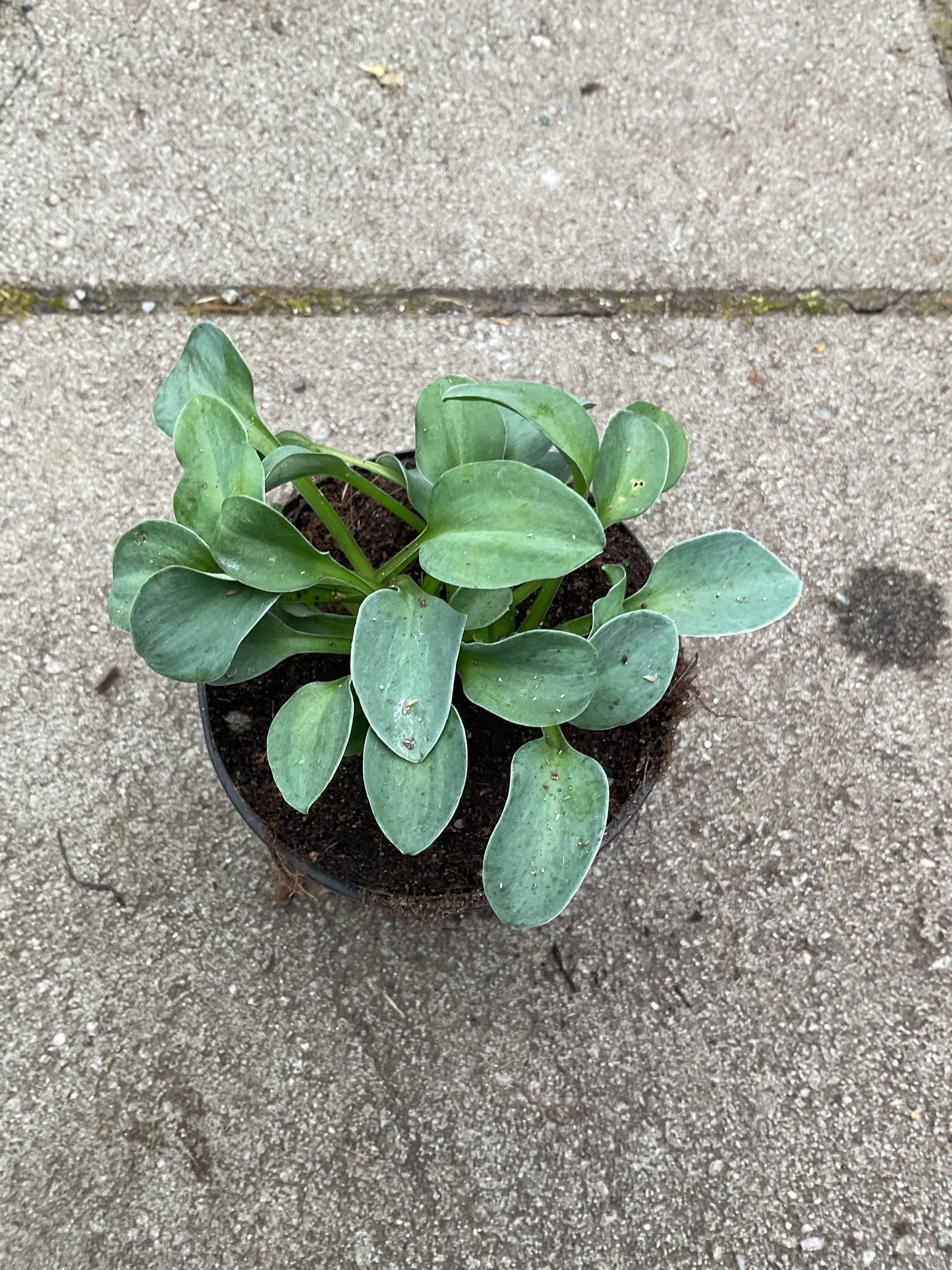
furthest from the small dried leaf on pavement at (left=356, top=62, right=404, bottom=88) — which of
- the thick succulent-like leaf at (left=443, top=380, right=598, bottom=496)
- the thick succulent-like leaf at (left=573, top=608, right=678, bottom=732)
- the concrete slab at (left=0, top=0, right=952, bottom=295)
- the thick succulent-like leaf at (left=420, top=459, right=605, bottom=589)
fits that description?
the thick succulent-like leaf at (left=573, top=608, right=678, bottom=732)

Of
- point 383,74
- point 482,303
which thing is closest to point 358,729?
point 482,303

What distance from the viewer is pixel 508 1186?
1.26 m

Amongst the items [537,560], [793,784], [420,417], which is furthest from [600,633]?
[793,784]

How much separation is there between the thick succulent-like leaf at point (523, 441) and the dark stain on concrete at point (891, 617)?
716mm

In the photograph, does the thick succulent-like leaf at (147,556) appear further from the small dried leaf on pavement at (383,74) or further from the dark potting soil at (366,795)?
the small dried leaf on pavement at (383,74)

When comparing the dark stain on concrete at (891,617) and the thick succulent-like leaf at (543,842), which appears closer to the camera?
the thick succulent-like leaf at (543,842)

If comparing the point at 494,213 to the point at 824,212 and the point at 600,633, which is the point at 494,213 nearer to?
the point at 824,212

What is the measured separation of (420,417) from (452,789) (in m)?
0.37

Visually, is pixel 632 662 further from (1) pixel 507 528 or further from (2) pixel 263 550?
(2) pixel 263 550

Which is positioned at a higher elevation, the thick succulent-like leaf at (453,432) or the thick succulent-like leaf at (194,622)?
the thick succulent-like leaf at (453,432)

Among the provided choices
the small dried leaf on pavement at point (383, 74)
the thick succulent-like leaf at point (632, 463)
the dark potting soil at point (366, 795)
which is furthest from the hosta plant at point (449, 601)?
the small dried leaf on pavement at point (383, 74)

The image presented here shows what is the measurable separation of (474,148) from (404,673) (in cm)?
121

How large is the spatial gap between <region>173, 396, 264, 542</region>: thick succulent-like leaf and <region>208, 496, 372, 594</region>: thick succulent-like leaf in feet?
0.11

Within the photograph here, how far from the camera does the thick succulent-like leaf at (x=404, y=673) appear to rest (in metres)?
0.81
